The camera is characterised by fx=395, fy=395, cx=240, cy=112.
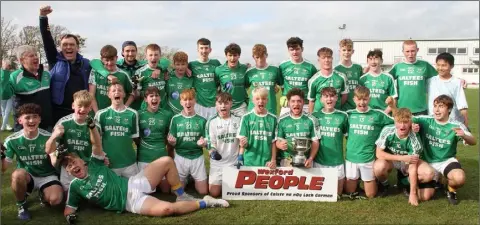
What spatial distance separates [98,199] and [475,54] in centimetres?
6261

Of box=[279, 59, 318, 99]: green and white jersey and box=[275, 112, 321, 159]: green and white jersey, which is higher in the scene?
box=[279, 59, 318, 99]: green and white jersey

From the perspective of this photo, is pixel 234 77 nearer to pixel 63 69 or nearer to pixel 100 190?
pixel 63 69

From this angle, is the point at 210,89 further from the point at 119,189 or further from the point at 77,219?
the point at 77,219

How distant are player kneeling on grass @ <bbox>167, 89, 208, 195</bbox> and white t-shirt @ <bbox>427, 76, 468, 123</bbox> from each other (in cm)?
361

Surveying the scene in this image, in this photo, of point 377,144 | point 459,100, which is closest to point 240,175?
point 377,144

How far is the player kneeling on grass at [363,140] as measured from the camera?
5402mm

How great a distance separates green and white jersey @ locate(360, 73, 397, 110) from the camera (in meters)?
6.21

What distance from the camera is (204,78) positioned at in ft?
21.8

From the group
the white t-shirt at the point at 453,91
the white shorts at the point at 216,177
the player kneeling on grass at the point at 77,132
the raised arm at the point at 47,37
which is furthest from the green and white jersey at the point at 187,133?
the white t-shirt at the point at 453,91

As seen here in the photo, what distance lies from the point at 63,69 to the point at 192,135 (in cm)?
206

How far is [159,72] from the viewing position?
6289mm

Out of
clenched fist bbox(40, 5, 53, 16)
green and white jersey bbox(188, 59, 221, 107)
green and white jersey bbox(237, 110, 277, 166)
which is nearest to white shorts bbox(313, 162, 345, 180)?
green and white jersey bbox(237, 110, 277, 166)

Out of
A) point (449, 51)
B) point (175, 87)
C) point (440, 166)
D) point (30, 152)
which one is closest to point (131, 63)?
point (175, 87)

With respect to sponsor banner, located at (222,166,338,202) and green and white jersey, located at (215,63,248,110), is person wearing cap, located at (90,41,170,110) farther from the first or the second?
sponsor banner, located at (222,166,338,202)
